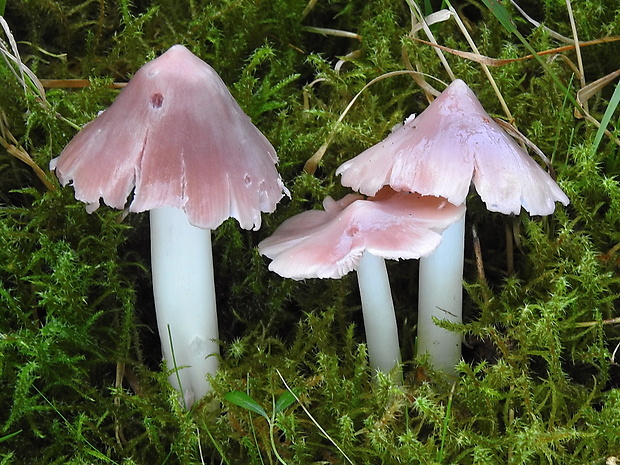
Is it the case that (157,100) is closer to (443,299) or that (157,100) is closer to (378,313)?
(378,313)

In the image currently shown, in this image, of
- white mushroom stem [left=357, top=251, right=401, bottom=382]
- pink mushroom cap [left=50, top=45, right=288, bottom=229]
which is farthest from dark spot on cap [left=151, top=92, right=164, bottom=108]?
white mushroom stem [left=357, top=251, right=401, bottom=382]

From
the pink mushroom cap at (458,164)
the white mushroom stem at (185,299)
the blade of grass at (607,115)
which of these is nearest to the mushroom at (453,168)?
the pink mushroom cap at (458,164)

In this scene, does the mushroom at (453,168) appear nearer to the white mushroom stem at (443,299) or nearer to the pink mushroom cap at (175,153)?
the white mushroom stem at (443,299)

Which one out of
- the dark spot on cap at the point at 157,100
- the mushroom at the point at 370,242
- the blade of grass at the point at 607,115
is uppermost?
the dark spot on cap at the point at 157,100

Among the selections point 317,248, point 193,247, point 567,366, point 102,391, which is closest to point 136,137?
point 193,247

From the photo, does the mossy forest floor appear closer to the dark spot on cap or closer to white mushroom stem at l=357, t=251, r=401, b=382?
white mushroom stem at l=357, t=251, r=401, b=382

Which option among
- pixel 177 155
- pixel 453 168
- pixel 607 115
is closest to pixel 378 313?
pixel 453 168
